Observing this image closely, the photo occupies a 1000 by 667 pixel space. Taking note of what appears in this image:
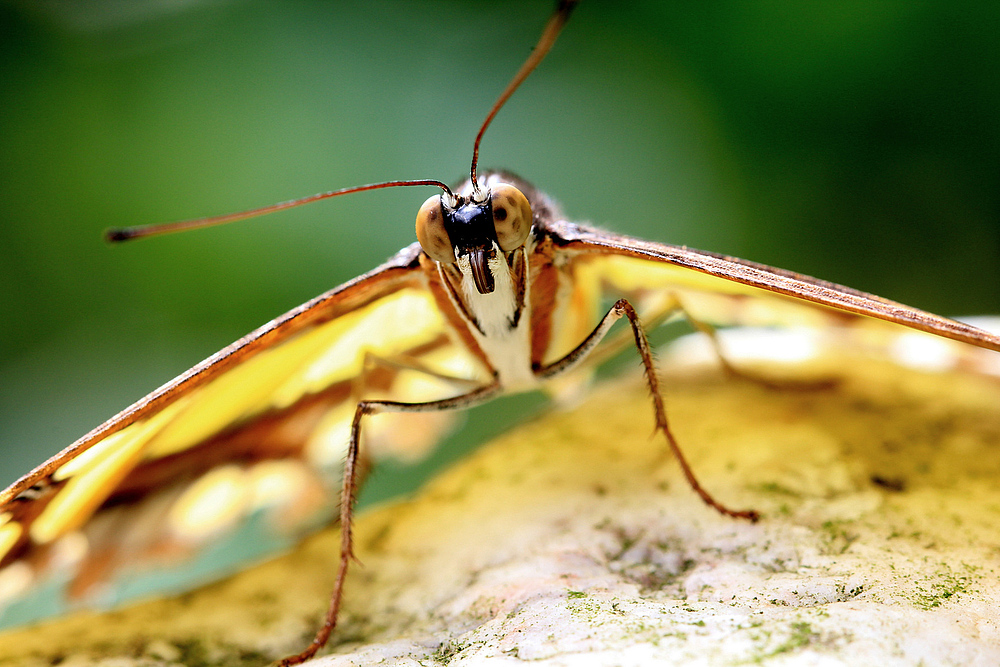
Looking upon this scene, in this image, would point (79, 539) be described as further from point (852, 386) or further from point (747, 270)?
point (852, 386)

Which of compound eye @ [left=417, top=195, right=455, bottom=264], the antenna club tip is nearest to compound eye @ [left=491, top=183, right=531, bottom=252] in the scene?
compound eye @ [left=417, top=195, right=455, bottom=264]

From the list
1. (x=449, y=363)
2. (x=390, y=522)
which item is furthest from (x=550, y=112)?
(x=390, y=522)

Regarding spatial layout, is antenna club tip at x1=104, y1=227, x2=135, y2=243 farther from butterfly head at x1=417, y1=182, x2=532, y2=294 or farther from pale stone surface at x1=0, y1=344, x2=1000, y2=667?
pale stone surface at x1=0, y1=344, x2=1000, y2=667

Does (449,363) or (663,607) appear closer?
(663,607)

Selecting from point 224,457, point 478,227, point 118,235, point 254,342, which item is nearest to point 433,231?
point 478,227

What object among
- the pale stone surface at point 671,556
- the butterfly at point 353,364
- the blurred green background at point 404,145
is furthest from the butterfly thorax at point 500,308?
the blurred green background at point 404,145

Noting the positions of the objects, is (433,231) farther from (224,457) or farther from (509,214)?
(224,457)
